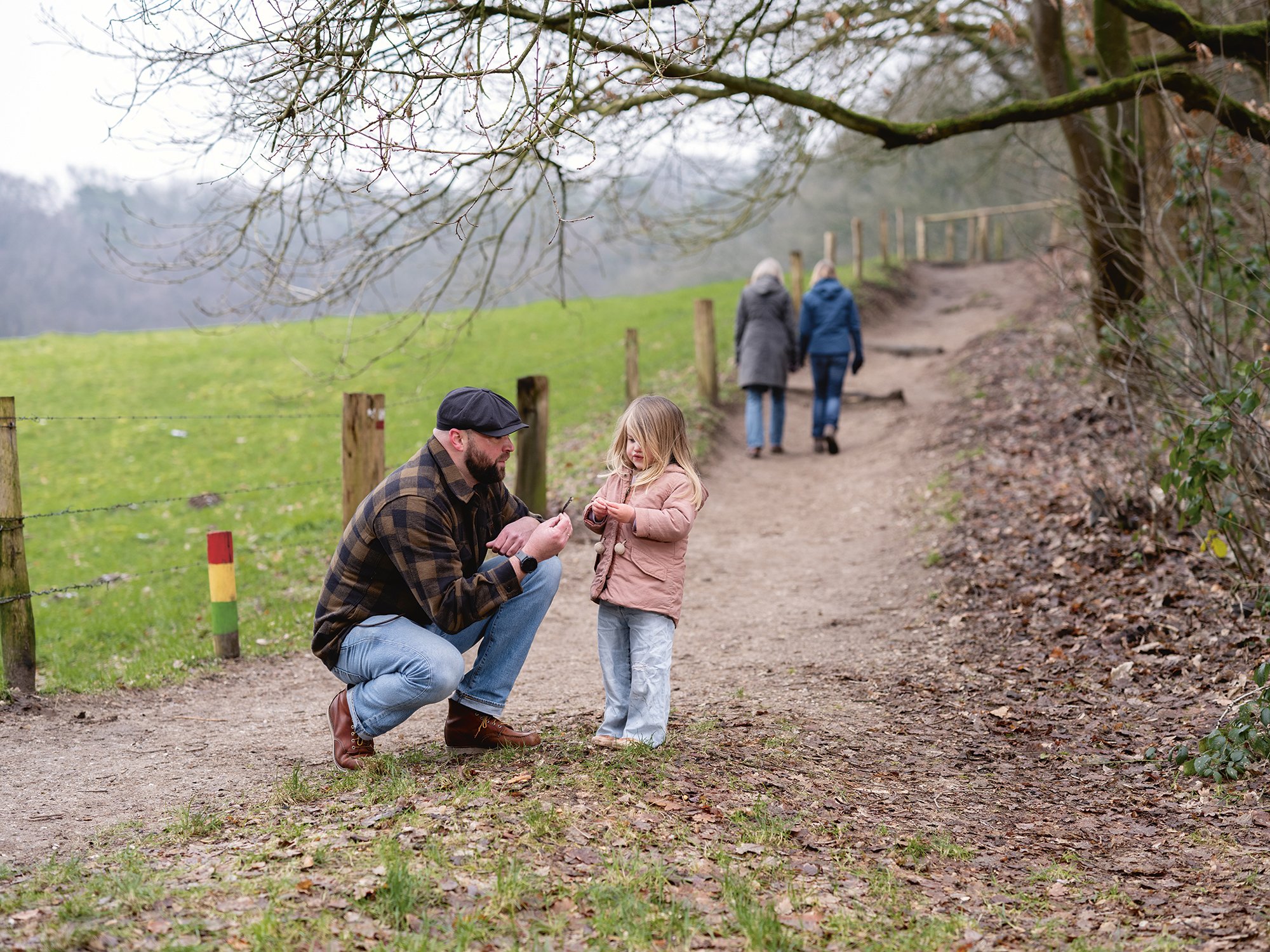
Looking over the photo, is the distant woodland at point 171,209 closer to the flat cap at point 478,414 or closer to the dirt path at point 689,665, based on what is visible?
the dirt path at point 689,665

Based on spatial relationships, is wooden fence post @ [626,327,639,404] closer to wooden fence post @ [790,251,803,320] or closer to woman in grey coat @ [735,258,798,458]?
woman in grey coat @ [735,258,798,458]

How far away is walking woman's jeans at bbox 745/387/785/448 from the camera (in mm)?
12383

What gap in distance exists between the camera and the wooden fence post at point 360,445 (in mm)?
7332

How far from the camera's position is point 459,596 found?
13.3 ft

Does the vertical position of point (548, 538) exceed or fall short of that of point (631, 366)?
it falls short

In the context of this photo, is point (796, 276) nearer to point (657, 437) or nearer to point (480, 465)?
point (657, 437)

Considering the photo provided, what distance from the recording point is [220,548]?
6574 millimetres

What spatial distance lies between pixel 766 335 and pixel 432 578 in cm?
865

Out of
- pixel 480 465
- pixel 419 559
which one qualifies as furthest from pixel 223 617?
pixel 480 465

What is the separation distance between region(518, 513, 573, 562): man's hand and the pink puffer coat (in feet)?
0.34

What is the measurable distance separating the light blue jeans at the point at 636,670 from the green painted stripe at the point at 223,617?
332cm

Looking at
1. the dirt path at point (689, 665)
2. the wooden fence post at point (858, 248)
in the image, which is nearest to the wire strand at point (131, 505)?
the dirt path at point (689, 665)

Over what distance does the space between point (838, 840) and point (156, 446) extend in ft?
52.5

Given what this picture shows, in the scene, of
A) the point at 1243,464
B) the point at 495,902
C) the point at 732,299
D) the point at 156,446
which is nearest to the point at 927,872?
the point at 495,902
